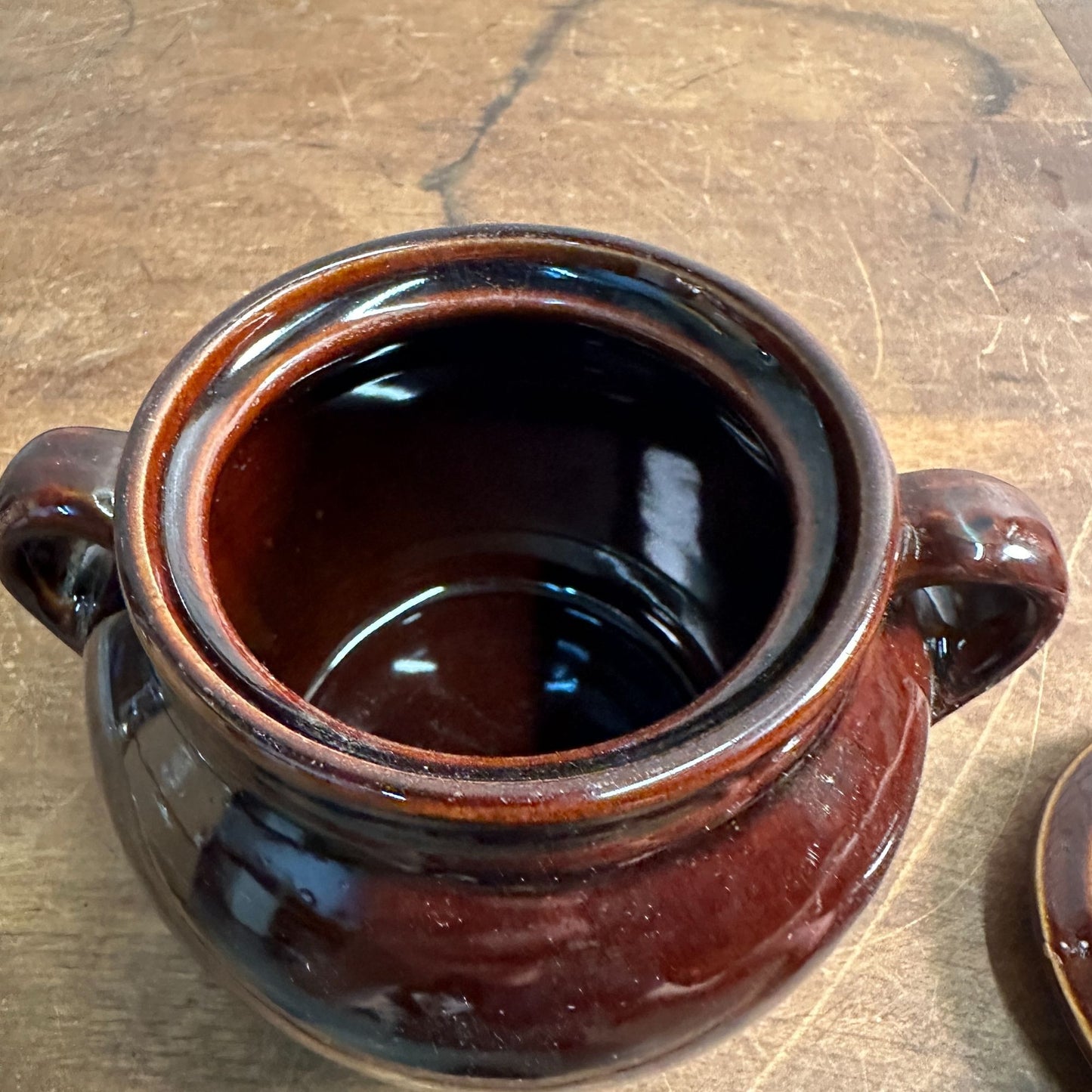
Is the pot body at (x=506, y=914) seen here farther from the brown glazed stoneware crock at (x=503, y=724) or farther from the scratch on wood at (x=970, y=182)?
the scratch on wood at (x=970, y=182)

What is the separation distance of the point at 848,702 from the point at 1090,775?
0.33 metres

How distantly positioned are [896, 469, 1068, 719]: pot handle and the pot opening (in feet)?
0.22

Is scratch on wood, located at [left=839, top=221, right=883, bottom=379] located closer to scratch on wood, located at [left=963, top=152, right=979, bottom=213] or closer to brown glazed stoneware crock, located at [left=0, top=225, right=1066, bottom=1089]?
scratch on wood, located at [left=963, top=152, right=979, bottom=213]

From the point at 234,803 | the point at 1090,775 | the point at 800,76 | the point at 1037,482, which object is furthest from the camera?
the point at 800,76

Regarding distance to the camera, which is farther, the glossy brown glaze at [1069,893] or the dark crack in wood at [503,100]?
the dark crack in wood at [503,100]

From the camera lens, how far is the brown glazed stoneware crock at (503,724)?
446 mm

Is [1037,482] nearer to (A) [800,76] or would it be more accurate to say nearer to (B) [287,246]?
(A) [800,76]

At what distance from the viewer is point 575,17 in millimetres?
1364

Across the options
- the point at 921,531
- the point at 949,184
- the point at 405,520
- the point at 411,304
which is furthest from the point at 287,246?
the point at 921,531

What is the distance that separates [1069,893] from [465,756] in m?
0.45

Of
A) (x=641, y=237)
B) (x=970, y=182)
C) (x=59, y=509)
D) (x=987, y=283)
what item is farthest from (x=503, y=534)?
(x=970, y=182)

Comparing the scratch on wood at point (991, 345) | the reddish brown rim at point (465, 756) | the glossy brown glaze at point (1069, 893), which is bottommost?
the glossy brown glaze at point (1069, 893)

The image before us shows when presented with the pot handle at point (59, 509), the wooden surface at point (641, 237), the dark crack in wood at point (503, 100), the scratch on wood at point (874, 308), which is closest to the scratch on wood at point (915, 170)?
the wooden surface at point (641, 237)

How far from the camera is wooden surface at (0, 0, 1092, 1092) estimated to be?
2.32 ft
